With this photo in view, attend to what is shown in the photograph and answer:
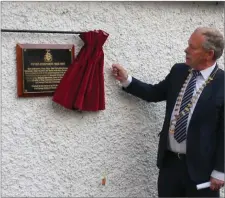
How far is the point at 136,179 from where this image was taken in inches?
133

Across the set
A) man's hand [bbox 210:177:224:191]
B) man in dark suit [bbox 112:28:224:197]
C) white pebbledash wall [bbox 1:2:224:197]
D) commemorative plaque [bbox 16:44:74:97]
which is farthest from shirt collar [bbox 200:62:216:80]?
commemorative plaque [bbox 16:44:74:97]

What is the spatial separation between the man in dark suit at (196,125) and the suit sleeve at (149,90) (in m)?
0.15

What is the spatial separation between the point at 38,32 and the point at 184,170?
151 centimetres

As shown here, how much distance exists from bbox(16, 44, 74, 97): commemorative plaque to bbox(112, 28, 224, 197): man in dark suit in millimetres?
895

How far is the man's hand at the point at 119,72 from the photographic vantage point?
3105 mm

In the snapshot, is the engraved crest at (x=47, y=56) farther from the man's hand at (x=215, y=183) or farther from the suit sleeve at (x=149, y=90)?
the man's hand at (x=215, y=183)

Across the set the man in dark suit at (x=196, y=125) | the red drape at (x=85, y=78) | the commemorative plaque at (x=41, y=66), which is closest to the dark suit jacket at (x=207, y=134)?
the man in dark suit at (x=196, y=125)

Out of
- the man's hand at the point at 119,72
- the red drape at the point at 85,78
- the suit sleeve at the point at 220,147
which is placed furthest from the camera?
the man's hand at the point at 119,72

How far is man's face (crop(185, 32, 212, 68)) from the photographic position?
287cm

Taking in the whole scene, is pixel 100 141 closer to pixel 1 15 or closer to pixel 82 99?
pixel 82 99

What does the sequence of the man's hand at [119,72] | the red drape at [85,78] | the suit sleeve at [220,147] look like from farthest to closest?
1. the man's hand at [119,72]
2. the red drape at [85,78]
3. the suit sleeve at [220,147]

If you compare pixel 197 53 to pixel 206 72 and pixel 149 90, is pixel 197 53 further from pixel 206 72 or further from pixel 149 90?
pixel 149 90

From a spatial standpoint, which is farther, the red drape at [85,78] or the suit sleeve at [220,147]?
the red drape at [85,78]

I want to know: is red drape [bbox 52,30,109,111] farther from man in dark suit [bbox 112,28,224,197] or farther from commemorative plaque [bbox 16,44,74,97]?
man in dark suit [bbox 112,28,224,197]
